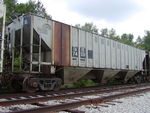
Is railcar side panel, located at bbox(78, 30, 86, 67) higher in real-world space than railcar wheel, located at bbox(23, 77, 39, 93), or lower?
higher

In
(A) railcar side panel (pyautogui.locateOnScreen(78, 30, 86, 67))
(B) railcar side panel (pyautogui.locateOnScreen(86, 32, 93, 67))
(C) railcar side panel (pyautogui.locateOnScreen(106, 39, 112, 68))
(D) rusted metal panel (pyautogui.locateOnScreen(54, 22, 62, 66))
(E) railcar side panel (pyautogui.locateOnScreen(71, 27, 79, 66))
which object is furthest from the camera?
(C) railcar side panel (pyautogui.locateOnScreen(106, 39, 112, 68))

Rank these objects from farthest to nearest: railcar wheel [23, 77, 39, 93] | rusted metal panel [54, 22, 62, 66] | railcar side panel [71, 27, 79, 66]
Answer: railcar side panel [71, 27, 79, 66] < rusted metal panel [54, 22, 62, 66] < railcar wheel [23, 77, 39, 93]

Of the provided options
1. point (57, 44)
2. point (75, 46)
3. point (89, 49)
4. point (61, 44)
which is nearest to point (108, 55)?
point (89, 49)

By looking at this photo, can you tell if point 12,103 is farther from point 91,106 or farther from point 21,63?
point 21,63

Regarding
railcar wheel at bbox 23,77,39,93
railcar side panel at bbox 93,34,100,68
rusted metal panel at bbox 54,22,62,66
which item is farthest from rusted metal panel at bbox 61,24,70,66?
railcar side panel at bbox 93,34,100,68

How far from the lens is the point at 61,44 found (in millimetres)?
9500

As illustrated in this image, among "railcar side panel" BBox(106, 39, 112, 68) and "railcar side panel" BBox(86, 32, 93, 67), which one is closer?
"railcar side panel" BBox(86, 32, 93, 67)

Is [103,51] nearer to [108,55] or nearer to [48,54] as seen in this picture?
[108,55]

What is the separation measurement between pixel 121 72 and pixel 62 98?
347 inches

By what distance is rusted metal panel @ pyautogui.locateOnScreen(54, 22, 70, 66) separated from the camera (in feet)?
30.2

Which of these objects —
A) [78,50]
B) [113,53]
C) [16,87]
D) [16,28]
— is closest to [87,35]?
[78,50]

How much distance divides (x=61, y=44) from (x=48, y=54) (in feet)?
3.04

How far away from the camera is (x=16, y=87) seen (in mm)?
9109

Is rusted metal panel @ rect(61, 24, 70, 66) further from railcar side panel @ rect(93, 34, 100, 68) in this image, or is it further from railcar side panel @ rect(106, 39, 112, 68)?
railcar side panel @ rect(106, 39, 112, 68)
